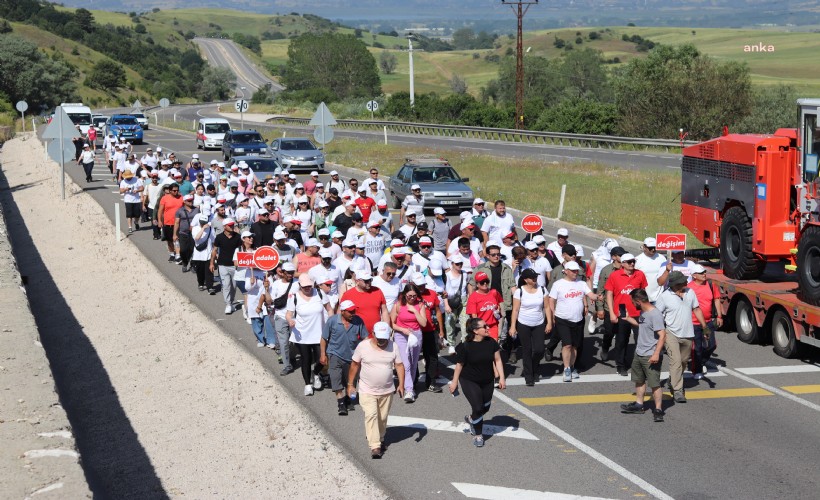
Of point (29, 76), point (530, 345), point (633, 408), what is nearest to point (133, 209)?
point (530, 345)

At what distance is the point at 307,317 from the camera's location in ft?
43.0

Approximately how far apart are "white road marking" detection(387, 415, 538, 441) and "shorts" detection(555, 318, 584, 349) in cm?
205

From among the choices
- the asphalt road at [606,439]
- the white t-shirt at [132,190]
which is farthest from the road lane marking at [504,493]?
the white t-shirt at [132,190]

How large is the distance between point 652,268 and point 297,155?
2759 centimetres

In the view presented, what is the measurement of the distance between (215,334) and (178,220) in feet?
16.5

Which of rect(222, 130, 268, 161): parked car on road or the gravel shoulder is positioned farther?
rect(222, 130, 268, 161): parked car on road

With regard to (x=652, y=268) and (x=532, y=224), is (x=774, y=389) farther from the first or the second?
(x=532, y=224)

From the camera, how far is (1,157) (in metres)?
57.8

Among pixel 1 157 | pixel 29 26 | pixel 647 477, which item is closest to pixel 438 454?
pixel 647 477

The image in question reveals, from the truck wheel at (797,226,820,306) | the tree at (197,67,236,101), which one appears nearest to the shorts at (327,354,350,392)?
the truck wheel at (797,226,820,306)

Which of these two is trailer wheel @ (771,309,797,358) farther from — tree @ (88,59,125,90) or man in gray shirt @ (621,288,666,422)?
tree @ (88,59,125,90)

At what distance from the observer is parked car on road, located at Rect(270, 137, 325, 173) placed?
4106 cm

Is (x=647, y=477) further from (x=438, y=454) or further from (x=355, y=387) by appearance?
(x=355, y=387)

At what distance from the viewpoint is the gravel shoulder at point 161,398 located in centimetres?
1147
